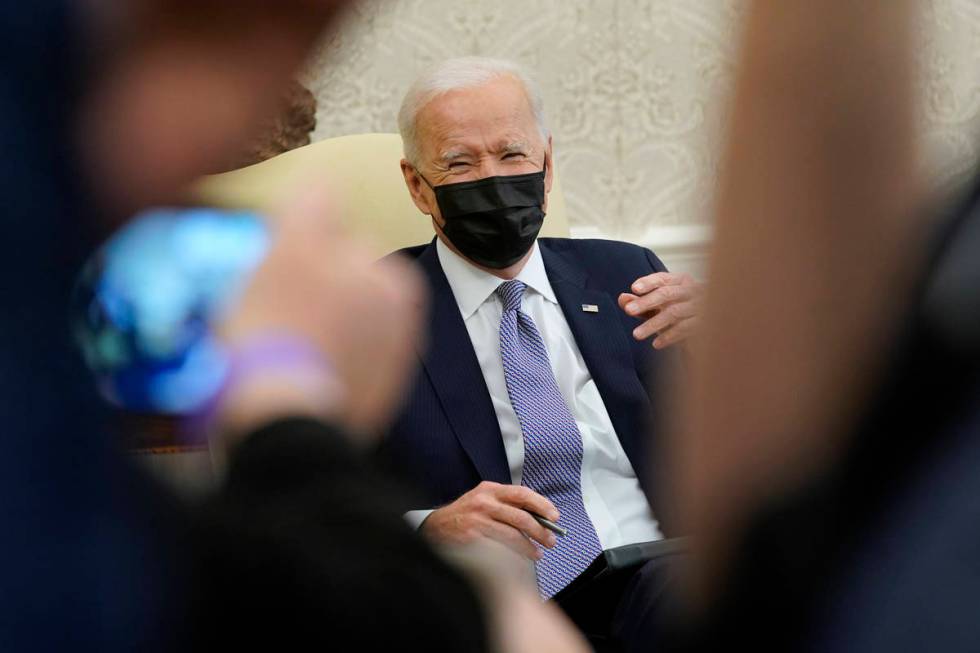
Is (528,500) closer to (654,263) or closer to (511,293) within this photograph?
(511,293)

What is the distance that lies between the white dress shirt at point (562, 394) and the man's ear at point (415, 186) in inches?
4.0

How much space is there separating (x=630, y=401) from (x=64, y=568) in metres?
1.46

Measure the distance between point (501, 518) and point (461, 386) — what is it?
0.31m

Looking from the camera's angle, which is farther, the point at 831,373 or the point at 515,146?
the point at 515,146

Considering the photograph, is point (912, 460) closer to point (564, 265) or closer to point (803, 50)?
point (803, 50)

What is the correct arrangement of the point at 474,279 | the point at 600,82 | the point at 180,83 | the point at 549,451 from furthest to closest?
the point at 600,82
the point at 474,279
the point at 549,451
the point at 180,83

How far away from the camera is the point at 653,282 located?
1.83m

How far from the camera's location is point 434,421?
5.60 ft

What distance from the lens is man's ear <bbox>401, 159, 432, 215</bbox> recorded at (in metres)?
2.03

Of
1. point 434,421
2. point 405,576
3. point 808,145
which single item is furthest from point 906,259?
point 434,421

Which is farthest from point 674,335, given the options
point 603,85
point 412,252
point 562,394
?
point 603,85

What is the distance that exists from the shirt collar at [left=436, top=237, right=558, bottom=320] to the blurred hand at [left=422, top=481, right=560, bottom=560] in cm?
43

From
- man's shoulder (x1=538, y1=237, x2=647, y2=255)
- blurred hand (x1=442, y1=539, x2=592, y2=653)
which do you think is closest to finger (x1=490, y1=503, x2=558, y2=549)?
man's shoulder (x1=538, y1=237, x2=647, y2=255)

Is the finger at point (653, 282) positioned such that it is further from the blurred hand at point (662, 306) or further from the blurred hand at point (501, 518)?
Answer: the blurred hand at point (501, 518)
